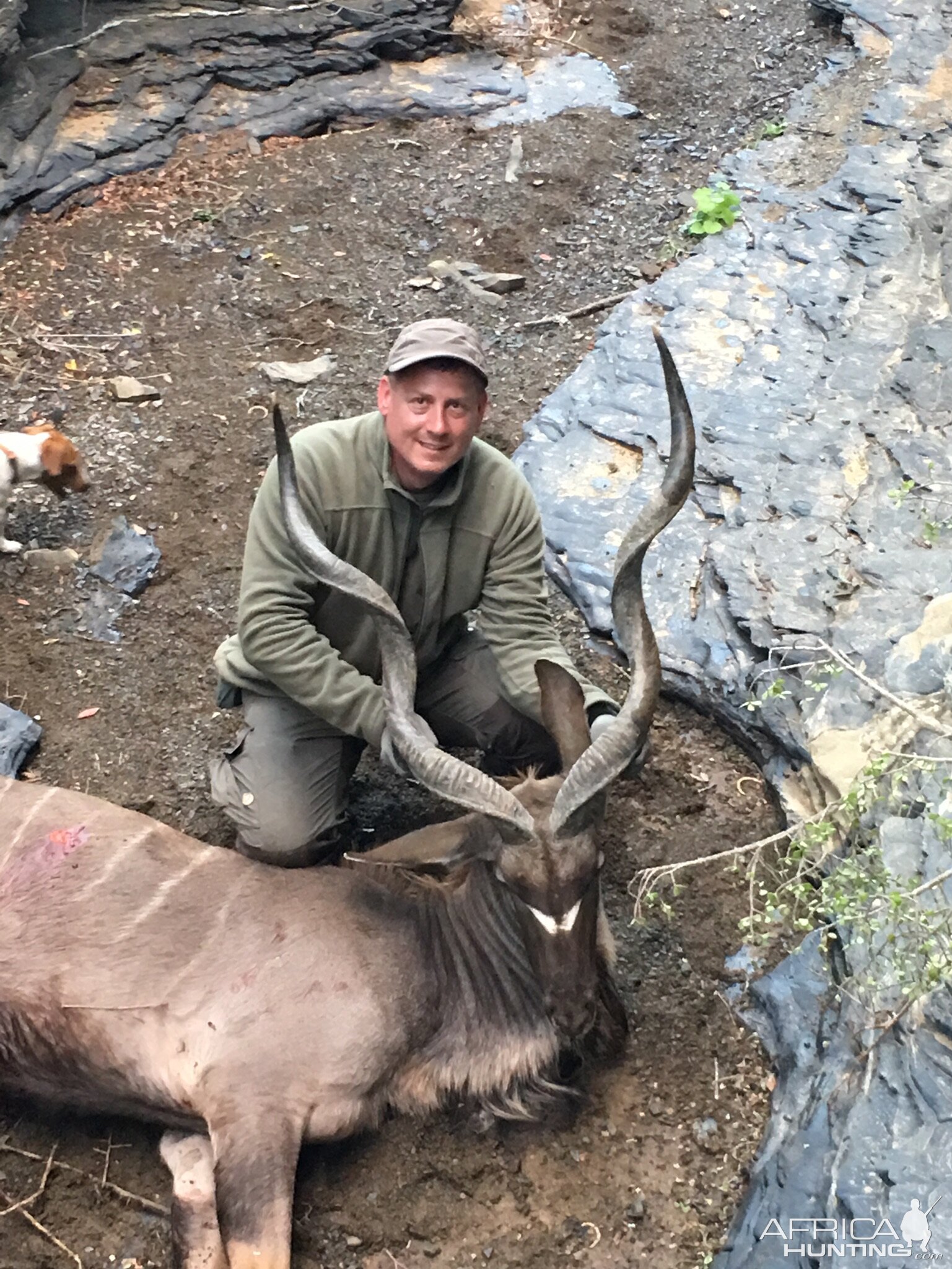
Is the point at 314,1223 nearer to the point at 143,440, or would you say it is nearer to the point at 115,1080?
the point at 115,1080

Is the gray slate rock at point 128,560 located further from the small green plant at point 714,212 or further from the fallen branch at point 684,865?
the small green plant at point 714,212

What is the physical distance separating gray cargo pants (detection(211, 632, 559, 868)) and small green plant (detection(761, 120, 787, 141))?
221 inches

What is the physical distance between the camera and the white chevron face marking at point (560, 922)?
3406 mm

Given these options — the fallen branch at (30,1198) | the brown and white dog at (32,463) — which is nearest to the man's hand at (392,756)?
the fallen branch at (30,1198)

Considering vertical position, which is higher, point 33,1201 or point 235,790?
point 235,790

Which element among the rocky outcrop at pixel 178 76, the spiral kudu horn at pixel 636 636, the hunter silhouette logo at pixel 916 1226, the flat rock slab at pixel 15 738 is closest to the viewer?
the hunter silhouette logo at pixel 916 1226

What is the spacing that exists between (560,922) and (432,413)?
149cm

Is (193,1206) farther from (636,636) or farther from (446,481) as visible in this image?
(446,481)

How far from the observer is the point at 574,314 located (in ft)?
23.6

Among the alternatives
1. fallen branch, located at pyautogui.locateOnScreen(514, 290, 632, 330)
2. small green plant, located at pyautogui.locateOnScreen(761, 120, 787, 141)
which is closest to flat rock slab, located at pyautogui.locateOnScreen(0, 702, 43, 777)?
fallen branch, located at pyautogui.locateOnScreen(514, 290, 632, 330)

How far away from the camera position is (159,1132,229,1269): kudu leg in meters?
3.39

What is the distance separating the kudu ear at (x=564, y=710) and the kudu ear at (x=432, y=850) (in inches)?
12.8

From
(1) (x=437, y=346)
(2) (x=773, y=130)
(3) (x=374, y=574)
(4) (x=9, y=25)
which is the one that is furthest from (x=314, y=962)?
(2) (x=773, y=130)

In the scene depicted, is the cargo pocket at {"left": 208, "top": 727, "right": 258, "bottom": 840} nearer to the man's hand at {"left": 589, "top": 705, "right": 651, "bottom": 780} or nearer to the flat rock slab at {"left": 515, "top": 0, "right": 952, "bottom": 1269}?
the man's hand at {"left": 589, "top": 705, "right": 651, "bottom": 780}
